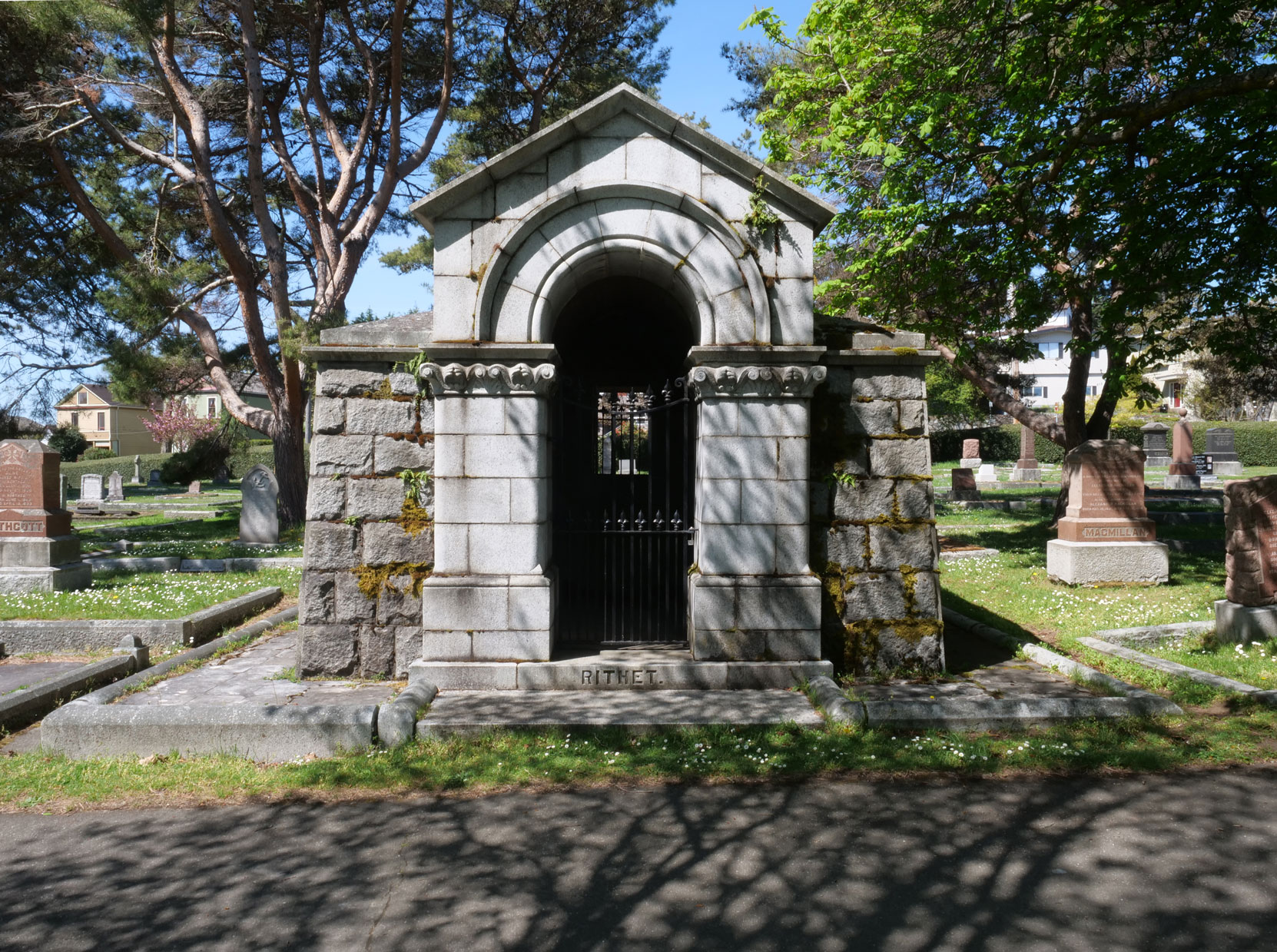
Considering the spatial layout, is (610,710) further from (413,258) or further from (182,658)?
(413,258)

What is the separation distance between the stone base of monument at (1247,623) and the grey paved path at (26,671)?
10755mm

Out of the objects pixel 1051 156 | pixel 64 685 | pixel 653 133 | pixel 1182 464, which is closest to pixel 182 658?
pixel 64 685

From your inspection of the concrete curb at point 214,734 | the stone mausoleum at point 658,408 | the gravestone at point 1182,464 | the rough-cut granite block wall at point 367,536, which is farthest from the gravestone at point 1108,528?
the gravestone at point 1182,464

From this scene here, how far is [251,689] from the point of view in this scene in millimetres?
6590

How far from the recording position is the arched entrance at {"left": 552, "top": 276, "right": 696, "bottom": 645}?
740cm

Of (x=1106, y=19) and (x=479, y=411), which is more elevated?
(x=1106, y=19)

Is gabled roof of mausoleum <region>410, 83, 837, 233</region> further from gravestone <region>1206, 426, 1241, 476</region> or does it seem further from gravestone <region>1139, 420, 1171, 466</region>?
gravestone <region>1139, 420, 1171, 466</region>

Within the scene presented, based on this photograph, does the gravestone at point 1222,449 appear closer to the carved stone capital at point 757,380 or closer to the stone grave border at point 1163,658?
the stone grave border at point 1163,658

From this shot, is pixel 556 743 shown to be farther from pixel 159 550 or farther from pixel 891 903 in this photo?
pixel 159 550

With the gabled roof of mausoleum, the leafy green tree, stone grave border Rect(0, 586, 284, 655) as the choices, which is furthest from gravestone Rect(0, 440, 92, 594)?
the leafy green tree

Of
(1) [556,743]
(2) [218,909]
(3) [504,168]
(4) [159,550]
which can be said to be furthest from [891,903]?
(4) [159,550]

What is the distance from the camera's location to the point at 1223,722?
18.6 ft

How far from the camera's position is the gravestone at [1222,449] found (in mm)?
33406

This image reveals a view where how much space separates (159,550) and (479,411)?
40.5 ft
